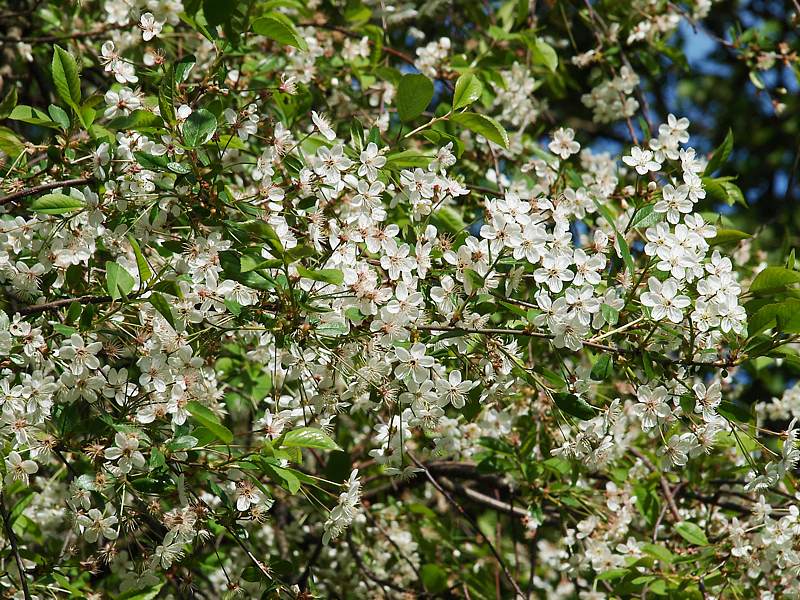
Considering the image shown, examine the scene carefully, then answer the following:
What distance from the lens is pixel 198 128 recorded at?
1.97 m

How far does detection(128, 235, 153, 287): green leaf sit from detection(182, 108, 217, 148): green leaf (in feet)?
0.81

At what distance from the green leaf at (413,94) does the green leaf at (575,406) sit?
2.56 feet

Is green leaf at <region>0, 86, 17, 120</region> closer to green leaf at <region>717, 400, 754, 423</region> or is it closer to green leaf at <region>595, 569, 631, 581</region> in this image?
green leaf at <region>717, 400, 754, 423</region>

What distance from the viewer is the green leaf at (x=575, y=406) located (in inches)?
79.2

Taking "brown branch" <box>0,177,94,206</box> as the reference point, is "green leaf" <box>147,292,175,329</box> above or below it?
below

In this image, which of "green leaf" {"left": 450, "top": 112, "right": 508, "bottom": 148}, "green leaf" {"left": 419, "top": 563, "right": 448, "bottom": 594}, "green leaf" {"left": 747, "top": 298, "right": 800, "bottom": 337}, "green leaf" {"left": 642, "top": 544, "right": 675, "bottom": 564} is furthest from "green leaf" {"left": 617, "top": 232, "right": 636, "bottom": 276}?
"green leaf" {"left": 419, "top": 563, "right": 448, "bottom": 594}

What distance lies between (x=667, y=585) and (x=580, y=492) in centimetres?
43

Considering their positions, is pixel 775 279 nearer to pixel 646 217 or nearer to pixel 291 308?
pixel 646 217

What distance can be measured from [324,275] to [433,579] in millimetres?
1864

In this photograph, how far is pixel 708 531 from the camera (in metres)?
3.06

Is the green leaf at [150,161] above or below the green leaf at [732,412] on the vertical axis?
above

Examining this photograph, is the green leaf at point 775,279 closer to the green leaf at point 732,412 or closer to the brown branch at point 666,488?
the green leaf at point 732,412

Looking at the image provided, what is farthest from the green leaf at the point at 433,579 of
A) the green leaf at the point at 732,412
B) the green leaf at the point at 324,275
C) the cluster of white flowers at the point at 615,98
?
the cluster of white flowers at the point at 615,98

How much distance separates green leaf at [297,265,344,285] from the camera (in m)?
1.82
